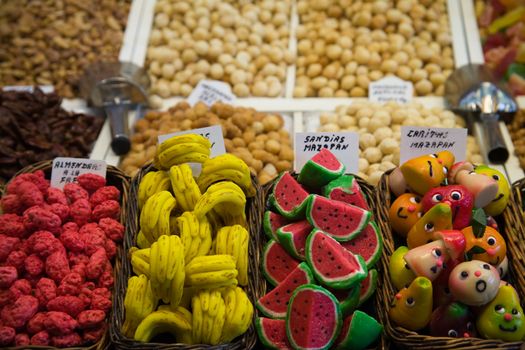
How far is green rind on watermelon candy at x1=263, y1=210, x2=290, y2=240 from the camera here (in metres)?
1.60

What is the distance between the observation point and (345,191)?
159cm

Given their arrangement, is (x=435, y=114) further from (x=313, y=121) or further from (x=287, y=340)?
(x=287, y=340)

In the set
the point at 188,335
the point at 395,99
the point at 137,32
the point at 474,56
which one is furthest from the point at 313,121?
the point at 188,335

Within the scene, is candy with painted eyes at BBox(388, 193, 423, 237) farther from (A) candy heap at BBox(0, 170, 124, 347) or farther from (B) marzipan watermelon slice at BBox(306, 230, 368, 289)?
(A) candy heap at BBox(0, 170, 124, 347)

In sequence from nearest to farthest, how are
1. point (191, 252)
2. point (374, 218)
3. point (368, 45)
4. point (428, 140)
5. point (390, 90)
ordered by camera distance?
1. point (191, 252)
2. point (374, 218)
3. point (428, 140)
4. point (390, 90)
5. point (368, 45)

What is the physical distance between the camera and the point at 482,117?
2268mm

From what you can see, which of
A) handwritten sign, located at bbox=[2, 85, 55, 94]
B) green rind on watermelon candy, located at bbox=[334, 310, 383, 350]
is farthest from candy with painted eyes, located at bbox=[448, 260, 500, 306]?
handwritten sign, located at bbox=[2, 85, 55, 94]

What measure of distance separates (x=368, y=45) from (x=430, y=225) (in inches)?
57.7

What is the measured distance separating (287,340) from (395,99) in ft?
4.59

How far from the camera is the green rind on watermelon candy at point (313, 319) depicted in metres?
1.35

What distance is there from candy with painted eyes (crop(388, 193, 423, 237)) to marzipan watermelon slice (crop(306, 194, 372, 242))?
108 mm

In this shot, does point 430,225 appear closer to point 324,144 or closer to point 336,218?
point 336,218

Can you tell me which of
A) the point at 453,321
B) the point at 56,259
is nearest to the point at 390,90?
the point at 453,321

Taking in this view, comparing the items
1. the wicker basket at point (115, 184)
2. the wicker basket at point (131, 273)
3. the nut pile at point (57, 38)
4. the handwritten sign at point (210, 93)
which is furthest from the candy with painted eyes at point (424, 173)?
the nut pile at point (57, 38)
